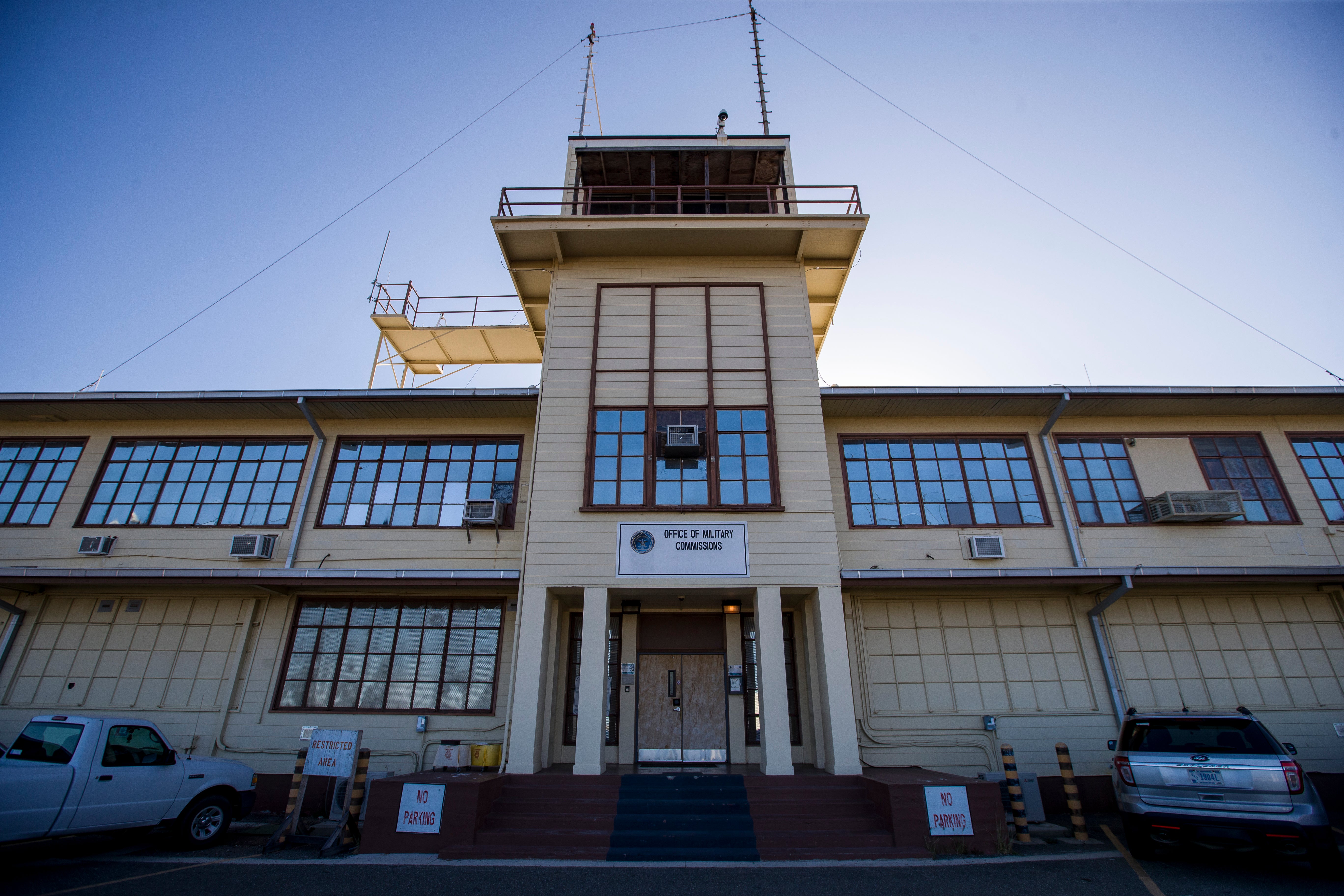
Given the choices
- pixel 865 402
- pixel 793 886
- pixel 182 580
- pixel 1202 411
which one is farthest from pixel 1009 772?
pixel 182 580

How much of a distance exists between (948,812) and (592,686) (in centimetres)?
493

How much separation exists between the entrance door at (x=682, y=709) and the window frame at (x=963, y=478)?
12.5 feet

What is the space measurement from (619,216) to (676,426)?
446 centimetres

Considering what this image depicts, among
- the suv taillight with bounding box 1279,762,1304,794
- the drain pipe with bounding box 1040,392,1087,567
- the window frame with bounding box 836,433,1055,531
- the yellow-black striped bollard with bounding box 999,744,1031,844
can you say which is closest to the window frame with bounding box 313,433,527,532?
the window frame with bounding box 836,433,1055,531

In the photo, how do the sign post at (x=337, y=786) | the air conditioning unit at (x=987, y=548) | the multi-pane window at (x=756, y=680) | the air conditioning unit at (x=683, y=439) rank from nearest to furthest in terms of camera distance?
the sign post at (x=337, y=786)
the air conditioning unit at (x=683, y=439)
the multi-pane window at (x=756, y=680)
the air conditioning unit at (x=987, y=548)

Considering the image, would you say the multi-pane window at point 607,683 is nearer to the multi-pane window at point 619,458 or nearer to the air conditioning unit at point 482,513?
the multi-pane window at point 619,458

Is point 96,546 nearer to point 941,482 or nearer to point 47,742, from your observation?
point 47,742

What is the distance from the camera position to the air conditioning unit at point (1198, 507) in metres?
11.2

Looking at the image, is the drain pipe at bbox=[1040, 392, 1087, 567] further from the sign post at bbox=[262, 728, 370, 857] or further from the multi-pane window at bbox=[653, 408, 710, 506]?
the sign post at bbox=[262, 728, 370, 857]

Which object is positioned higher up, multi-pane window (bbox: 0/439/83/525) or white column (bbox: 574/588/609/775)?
multi-pane window (bbox: 0/439/83/525)

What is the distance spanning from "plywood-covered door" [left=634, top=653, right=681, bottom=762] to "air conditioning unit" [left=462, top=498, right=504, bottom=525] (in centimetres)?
364

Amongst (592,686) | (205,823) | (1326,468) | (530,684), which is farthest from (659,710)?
(1326,468)

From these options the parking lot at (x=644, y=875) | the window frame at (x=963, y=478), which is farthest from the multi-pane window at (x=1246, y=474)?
the parking lot at (x=644, y=875)

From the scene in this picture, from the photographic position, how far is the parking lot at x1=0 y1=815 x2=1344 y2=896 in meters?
6.23
